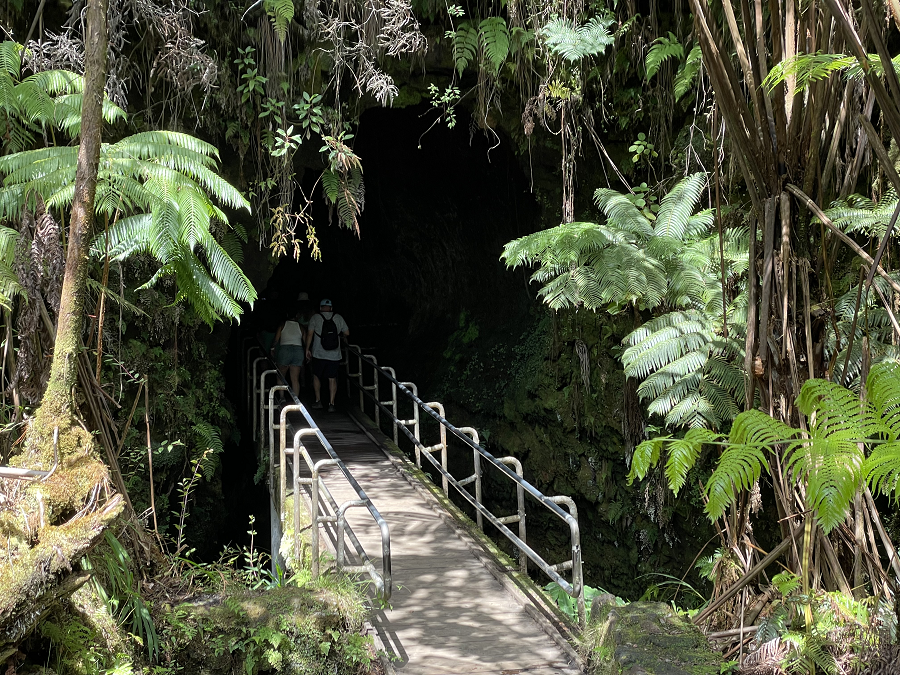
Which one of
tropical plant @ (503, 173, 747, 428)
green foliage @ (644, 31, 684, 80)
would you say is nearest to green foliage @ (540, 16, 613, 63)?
green foliage @ (644, 31, 684, 80)

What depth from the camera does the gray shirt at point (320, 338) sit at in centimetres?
1017

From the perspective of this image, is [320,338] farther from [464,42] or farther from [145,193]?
[145,193]

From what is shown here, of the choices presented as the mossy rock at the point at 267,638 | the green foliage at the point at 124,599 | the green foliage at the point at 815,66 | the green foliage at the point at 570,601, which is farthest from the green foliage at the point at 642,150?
the green foliage at the point at 124,599

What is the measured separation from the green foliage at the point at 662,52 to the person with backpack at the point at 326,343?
512cm

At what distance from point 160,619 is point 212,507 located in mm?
5519

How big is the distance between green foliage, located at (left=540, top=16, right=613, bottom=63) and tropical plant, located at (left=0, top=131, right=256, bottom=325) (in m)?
3.33

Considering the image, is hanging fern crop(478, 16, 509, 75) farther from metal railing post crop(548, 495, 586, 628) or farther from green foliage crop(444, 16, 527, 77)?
metal railing post crop(548, 495, 586, 628)

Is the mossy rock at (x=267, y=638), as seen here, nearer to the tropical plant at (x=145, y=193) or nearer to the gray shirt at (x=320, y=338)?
the tropical plant at (x=145, y=193)

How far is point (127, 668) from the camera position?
11.5 feet

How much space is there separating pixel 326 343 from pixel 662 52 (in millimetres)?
5408

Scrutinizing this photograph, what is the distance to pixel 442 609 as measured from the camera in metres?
4.68

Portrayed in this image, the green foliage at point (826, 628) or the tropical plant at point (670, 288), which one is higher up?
the tropical plant at point (670, 288)

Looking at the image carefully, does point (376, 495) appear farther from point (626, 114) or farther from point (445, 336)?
point (445, 336)

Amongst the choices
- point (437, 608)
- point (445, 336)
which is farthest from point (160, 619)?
point (445, 336)
